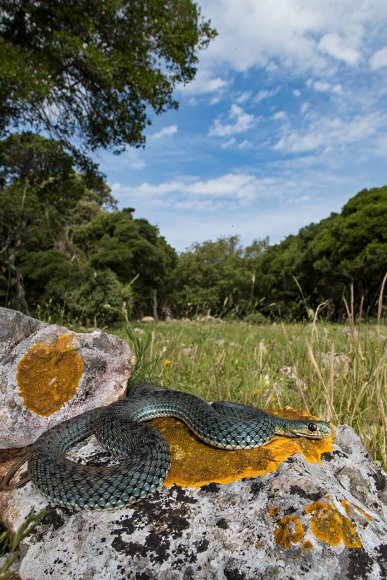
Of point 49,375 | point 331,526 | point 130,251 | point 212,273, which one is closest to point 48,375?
point 49,375

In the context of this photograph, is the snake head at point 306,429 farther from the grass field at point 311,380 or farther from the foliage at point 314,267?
the foliage at point 314,267

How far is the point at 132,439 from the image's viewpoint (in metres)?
2.48

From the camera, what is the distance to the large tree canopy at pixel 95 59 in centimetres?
1146

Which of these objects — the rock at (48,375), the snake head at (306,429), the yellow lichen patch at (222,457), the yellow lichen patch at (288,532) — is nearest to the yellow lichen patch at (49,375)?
the rock at (48,375)

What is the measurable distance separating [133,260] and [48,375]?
2711 cm

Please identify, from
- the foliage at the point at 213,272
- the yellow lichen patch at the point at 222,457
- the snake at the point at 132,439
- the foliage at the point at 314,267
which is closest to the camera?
the snake at the point at 132,439

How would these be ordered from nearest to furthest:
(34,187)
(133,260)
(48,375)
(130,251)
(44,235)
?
(48,375) → (34,187) → (44,235) → (130,251) → (133,260)

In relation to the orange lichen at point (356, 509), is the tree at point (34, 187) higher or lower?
higher

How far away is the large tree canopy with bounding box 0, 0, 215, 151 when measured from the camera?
11461mm

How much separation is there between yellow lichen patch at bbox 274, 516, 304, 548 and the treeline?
8.75 feet

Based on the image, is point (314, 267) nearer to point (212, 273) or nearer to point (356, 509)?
point (212, 273)

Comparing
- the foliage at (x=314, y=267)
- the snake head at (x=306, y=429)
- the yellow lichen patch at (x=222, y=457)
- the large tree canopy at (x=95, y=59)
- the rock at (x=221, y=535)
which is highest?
the large tree canopy at (x=95, y=59)

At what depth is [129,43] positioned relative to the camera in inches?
521

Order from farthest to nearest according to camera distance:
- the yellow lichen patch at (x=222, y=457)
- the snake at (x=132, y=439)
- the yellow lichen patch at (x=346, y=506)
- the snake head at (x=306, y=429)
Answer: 1. the snake head at (x=306, y=429)
2. the yellow lichen patch at (x=222, y=457)
3. the snake at (x=132, y=439)
4. the yellow lichen patch at (x=346, y=506)
